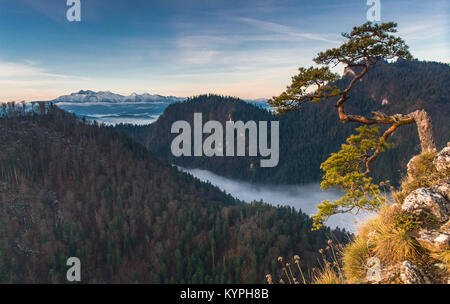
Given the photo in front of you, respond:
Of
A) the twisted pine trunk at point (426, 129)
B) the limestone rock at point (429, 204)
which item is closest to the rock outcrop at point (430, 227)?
the limestone rock at point (429, 204)

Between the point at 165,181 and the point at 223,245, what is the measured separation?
72.3 metres

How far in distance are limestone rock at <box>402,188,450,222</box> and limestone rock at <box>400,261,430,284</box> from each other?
234cm

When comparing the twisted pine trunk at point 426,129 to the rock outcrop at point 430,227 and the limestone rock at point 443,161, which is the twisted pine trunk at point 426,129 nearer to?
the limestone rock at point 443,161

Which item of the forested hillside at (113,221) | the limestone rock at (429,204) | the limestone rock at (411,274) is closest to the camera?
the limestone rock at (411,274)

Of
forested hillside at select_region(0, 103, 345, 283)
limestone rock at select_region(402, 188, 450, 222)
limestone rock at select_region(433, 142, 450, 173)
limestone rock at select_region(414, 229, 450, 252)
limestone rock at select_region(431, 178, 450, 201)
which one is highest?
limestone rock at select_region(433, 142, 450, 173)

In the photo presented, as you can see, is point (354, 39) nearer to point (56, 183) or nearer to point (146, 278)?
point (146, 278)

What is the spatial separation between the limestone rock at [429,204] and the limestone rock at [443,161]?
6.71 ft

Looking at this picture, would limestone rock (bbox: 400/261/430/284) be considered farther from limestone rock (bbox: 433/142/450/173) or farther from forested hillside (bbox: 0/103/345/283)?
forested hillside (bbox: 0/103/345/283)

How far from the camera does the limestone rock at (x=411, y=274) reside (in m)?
7.99

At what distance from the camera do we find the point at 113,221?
5197 inches

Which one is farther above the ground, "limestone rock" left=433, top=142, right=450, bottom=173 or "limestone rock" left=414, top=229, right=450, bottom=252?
"limestone rock" left=433, top=142, right=450, bottom=173

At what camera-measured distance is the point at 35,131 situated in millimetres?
172000

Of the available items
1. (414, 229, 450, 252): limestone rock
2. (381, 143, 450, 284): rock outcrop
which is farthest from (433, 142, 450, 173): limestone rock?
(414, 229, 450, 252): limestone rock

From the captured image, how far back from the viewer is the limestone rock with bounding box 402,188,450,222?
963 cm
